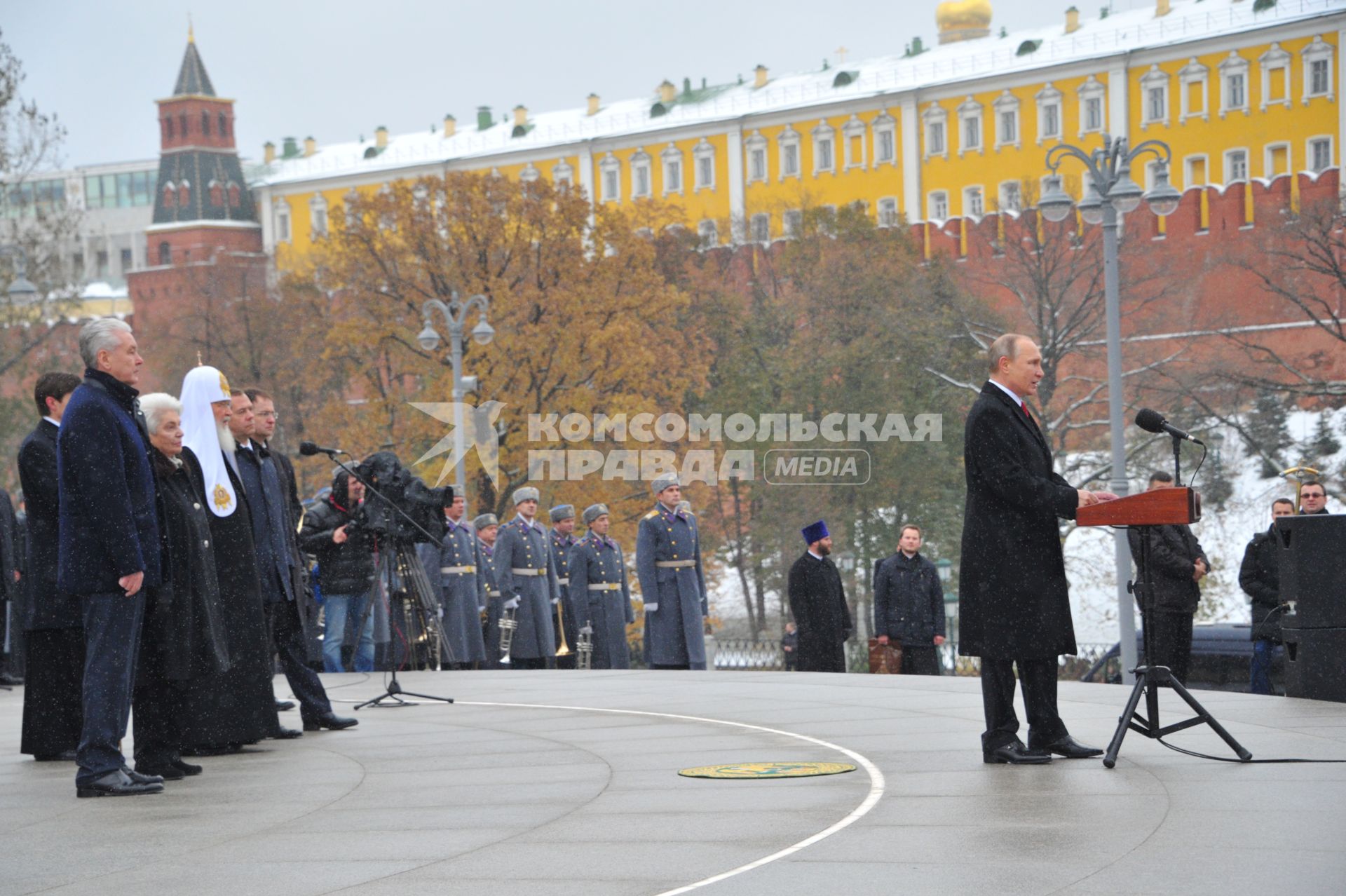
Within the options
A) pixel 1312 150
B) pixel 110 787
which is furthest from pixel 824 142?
pixel 110 787

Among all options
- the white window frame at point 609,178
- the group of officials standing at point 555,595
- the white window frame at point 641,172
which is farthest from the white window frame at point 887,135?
the group of officials standing at point 555,595

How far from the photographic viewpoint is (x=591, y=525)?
59.5 feet

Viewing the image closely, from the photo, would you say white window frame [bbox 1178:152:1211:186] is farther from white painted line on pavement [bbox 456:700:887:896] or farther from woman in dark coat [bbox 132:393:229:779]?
woman in dark coat [bbox 132:393:229:779]

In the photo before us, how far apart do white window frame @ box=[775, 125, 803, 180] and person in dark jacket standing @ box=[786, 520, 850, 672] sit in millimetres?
63850

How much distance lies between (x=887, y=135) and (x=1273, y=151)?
49.8 ft

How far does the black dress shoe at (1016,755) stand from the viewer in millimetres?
8273

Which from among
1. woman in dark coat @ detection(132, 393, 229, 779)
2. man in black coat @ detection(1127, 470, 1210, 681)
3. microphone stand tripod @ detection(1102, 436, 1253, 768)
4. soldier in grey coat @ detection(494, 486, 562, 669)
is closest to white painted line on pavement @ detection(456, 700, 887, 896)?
microphone stand tripod @ detection(1102, 436, 1253, 768)

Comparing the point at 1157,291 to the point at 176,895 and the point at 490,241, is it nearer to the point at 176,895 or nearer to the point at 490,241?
the point at 490,241

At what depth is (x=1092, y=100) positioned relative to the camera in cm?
7150

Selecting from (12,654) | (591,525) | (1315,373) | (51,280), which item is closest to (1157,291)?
(1315,373)

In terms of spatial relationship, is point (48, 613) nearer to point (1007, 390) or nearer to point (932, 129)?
point (1007, 390)

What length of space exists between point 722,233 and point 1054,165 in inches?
1746

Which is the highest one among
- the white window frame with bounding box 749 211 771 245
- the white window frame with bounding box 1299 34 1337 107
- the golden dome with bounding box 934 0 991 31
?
the golden dome with bounding box 934 0 991 31

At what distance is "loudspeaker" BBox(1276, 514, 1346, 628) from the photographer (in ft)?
35.2
